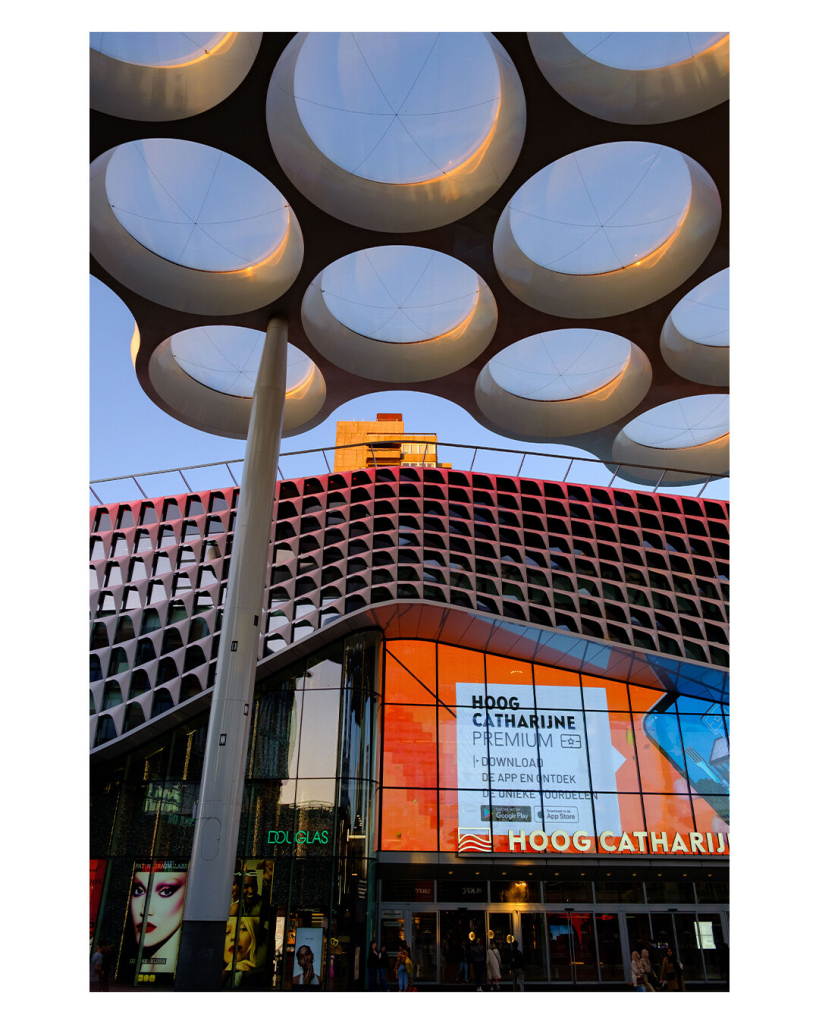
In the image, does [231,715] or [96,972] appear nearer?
[231,715]

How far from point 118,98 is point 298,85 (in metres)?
3.22

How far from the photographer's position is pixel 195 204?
16.8m

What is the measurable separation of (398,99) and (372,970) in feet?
69.2

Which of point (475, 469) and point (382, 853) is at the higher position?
point (475, 469)

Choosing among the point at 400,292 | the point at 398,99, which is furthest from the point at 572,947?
the point at 398,99

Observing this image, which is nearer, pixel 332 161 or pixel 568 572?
pixel 332 161

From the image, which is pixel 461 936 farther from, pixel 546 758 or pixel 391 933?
pixel 546 758

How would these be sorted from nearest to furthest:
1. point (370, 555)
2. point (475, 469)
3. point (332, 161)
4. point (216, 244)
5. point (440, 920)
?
point (332, 161) → point (216, 244) → point (440, 920) → point (370, 555) → point (475, 469)

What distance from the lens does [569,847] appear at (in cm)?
2433

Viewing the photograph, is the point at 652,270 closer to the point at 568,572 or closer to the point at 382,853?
the point at 568,572

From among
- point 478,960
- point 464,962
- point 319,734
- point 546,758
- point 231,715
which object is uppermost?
point 319,734

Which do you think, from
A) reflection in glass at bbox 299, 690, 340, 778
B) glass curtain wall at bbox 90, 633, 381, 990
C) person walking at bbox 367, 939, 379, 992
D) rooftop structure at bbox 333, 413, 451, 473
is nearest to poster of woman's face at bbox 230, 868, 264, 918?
glass curtain wall at bbox 90, 633, 381, 990

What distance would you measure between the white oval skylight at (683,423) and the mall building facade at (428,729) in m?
4.02

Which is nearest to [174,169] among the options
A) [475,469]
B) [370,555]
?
[370,555]
